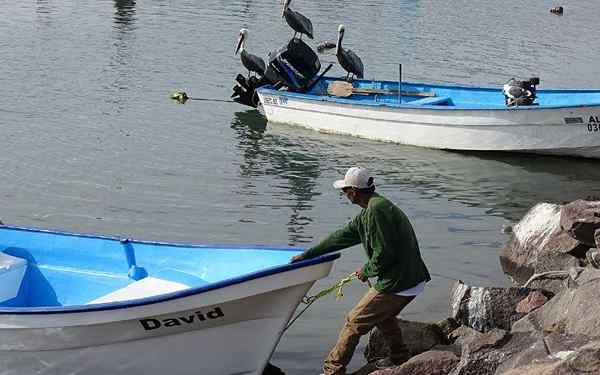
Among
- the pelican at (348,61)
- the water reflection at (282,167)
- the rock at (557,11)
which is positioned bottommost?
the water reflection at (282,167)

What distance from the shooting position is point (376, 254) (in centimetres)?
866

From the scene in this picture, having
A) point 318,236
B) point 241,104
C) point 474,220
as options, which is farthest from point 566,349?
point 241,104

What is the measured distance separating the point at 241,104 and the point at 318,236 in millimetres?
9927

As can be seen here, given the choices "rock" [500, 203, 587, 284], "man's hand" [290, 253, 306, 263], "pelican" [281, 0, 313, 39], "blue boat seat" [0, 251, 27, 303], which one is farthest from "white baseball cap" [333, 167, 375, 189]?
"pelican" [281, 0, 313, 39]

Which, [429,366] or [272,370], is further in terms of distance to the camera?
[272,370]

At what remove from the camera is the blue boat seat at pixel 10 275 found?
10.3 metres

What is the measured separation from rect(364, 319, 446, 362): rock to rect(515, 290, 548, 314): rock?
2.85ft

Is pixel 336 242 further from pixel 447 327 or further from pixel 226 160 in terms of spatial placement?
pixel 226 160

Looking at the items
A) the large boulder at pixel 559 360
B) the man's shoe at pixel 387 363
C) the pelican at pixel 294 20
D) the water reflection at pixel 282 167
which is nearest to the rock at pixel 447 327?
the man's shoe at pixel 387 363

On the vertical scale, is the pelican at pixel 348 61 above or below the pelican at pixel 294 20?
below

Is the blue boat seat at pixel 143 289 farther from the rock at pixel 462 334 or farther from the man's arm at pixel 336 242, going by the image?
the rock at pixel 462 334

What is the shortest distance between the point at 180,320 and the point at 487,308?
128 inches

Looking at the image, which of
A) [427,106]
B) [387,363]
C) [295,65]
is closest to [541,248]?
[387,363]

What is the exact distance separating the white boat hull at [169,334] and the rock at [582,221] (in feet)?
13.9
